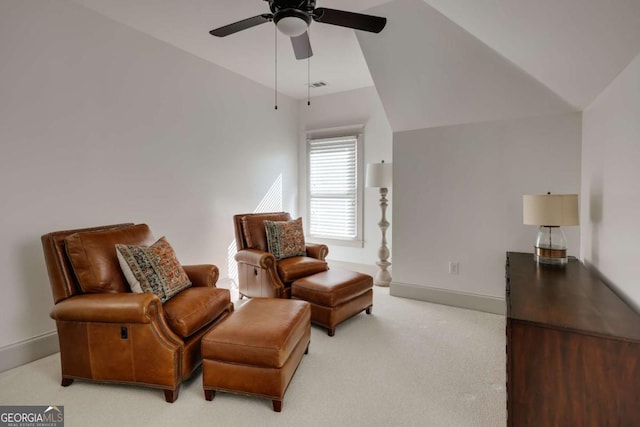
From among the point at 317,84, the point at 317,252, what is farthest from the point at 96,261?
the point at 317,84

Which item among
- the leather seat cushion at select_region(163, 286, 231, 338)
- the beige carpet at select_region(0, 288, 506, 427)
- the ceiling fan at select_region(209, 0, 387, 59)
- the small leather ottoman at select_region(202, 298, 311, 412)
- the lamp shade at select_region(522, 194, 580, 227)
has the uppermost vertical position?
the ceiling fan at select_region(209, 0, 387, 59)

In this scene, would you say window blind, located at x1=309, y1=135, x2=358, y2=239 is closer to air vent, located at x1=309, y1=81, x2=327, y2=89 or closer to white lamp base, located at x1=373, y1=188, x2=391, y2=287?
white lamp base, located at x1=373, y1=188, x2=391, y2=287

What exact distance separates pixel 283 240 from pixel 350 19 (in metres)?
2.25

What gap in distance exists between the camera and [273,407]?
1.82m

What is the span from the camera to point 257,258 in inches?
127

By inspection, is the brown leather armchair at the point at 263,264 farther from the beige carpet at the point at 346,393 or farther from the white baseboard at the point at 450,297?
the white baseboard at the point at 450,297

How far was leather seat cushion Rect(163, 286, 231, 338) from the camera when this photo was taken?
198 cm

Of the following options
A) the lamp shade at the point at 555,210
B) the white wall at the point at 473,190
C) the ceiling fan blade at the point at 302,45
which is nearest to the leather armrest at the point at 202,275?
the ceiling fan blade at the point at 302,45

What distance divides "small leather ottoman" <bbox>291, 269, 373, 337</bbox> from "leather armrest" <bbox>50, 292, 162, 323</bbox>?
1326 mm

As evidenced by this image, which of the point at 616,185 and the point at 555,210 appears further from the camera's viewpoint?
the point at 555,210

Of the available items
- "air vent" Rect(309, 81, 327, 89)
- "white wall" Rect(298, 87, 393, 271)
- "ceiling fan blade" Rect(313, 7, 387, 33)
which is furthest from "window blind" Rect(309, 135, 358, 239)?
"ceiling fan blade" Rect(313, 7, 387, 33)

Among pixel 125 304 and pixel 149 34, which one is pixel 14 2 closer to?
pixel 149 34

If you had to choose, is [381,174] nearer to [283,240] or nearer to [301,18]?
[283,240]

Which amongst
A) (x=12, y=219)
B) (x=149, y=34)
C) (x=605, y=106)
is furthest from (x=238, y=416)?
(x=149, y=34)
